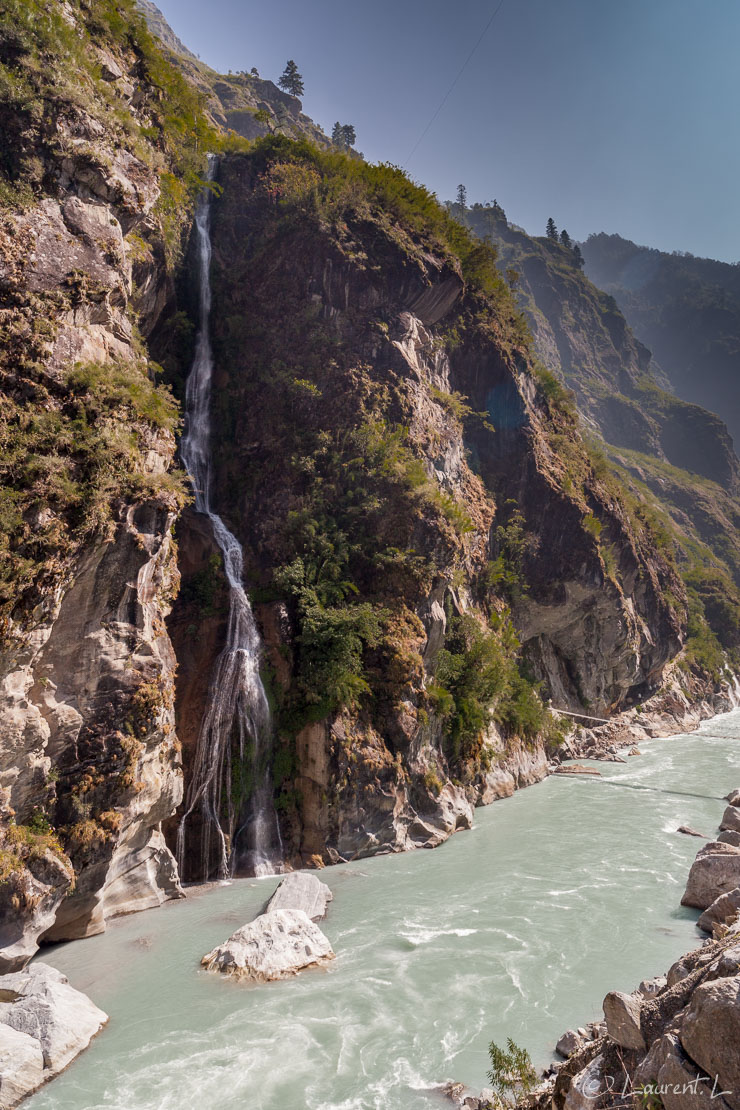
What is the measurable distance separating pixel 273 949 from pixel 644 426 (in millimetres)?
96626

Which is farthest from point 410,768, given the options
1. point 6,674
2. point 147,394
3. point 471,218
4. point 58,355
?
point 471,218

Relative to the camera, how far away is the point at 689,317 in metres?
123

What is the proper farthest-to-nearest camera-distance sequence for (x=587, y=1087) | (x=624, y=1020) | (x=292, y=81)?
(x=292, y=81)
(x=624, y=1020)
(x=587, y=1087)

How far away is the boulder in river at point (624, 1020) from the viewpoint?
3926mm

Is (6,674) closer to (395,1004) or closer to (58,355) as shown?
(58,355)

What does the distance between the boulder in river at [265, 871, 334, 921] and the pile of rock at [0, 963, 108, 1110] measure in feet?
13.2

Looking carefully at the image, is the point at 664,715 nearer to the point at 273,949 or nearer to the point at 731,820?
the point at 731,820

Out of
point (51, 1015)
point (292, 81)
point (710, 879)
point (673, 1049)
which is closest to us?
point (673, 1049)

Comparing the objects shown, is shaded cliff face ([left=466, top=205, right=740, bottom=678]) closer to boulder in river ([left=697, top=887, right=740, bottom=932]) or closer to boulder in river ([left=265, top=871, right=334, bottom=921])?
boulder in river ([left=697, top=887, right=740, bottom=932])

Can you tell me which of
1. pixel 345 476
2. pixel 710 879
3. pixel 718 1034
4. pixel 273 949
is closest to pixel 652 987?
pixel 718 1034

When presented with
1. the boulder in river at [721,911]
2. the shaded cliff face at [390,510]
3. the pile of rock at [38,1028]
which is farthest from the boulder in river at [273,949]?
the boulder in river at [721,911]

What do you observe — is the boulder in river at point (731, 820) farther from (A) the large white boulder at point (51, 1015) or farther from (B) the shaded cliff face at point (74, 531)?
(A) the large white boulder at point (51, 1015)

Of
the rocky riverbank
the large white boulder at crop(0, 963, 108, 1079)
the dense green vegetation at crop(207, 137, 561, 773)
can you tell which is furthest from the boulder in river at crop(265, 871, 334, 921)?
the rocky riverbank

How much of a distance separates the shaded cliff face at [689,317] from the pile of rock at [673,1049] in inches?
5027
